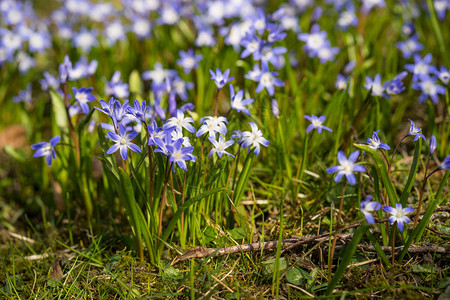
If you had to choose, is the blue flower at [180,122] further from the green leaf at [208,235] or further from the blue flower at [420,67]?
the blue flower at [420,67]

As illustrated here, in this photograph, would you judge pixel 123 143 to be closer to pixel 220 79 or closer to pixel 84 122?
pixel 84 122

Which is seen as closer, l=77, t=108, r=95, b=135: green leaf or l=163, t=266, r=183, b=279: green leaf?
l=163, t=266, r=183, b=279: green leaf

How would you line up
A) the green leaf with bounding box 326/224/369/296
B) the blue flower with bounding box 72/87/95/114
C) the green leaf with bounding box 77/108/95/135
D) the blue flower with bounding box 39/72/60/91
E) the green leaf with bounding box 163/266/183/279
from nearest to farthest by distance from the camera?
the green leaf with bounding box 326/224/369/296 → the green leaf with bounding box 163/266/183/279 → the green leaf with bounding box 77/108/95/135 → the blue flower with bounding box 72/87/95/114 → the blue flower with bounding box 39/72/60/91

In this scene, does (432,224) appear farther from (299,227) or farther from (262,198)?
(262,198)

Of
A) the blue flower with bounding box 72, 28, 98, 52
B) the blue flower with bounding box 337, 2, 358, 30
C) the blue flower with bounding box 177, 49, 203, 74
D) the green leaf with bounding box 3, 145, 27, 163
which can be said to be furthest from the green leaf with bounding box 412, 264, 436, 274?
the blue flower with bounding box 72, 28, 98, 52

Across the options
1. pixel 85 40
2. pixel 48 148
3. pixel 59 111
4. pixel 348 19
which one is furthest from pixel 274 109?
pixel 85 40

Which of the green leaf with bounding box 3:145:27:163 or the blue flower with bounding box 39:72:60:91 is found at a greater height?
the blue flower with bounding box 39:72:60:91

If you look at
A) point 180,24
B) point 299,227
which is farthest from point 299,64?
point 299,227

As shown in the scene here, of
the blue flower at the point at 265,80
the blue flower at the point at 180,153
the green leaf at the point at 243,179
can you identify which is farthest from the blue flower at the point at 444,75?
the blue flower at the point at 180,153

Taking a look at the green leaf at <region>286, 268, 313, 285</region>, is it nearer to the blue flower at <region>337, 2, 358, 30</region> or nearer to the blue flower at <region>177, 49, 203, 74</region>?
the blue flower at <region>177, 49, 203, 74</region>

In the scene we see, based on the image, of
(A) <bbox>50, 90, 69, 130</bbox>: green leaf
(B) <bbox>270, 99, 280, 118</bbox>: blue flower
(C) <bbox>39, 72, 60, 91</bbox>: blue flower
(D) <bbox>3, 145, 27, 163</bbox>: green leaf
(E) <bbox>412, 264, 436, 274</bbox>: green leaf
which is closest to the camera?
(E) <bbox>412, 264, 436, 274</bbox>: green leaf

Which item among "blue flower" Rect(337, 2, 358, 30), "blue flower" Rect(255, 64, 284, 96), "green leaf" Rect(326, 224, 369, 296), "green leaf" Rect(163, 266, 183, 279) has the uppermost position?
"blue flower" Rect(337, 2, 358, 30)
